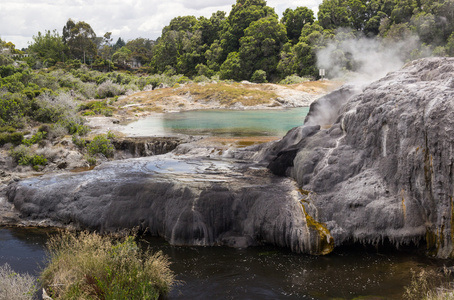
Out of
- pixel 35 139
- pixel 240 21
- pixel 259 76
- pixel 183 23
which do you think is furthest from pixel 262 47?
pixel 35 139

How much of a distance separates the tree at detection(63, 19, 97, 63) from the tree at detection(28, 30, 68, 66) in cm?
132

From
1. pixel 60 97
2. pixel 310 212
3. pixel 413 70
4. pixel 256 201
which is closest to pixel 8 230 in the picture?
pixel 256 201

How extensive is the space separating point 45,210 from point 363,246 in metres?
8.23

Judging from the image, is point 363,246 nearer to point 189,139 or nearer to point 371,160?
point 371,160

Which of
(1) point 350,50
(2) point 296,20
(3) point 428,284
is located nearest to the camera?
(3) point 428,284

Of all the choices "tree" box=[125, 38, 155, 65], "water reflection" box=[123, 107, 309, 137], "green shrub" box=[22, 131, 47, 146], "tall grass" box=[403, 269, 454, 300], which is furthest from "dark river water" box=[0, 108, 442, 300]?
"tree" box=[125, 38, 155, 65]

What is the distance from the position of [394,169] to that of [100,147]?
1212 centimetres

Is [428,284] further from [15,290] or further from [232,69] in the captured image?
[232,69]

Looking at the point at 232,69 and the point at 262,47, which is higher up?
the point at 262,47

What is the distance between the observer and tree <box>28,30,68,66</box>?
71.2 metres

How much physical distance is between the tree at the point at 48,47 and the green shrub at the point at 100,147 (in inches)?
2377

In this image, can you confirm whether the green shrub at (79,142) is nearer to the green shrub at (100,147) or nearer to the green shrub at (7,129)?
the green shrub at (100,147)

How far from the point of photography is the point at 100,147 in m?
16.5

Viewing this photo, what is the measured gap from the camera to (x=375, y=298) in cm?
645
